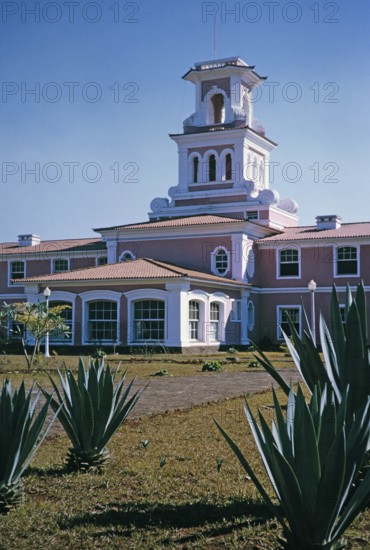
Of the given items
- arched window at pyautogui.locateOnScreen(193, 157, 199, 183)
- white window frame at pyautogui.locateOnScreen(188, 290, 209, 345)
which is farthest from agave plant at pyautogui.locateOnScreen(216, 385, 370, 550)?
arched window at pyautogui.locateOnScreen(193, 157, 199, 183)

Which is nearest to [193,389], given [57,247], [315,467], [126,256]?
[315,467]

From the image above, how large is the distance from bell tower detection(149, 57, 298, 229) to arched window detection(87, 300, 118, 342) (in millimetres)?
8892

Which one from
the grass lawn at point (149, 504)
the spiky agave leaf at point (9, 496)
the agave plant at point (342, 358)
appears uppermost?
the agave plant at point (342, 358)

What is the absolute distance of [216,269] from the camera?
3284 cm

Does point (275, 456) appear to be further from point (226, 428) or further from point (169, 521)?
point (226, 428)

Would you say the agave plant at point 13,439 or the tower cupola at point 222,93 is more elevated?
the tower cupola at point 222,93

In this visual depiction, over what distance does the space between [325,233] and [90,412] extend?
2798cm

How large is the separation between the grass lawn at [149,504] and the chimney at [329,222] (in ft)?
89.4

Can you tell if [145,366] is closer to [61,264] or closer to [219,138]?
[219,138]

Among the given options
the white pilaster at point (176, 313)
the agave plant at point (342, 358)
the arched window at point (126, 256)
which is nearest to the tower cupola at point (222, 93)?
the arched window at point (126, 256)

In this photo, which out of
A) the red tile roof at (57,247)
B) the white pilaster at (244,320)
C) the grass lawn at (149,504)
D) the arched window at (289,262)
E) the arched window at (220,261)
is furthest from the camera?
the red tile roof at (57,247)

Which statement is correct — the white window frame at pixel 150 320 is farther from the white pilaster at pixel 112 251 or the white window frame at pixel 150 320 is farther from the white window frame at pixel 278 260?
the white window frame at pixel 278 260

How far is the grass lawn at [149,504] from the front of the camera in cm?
454

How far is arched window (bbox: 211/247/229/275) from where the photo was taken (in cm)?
3266
